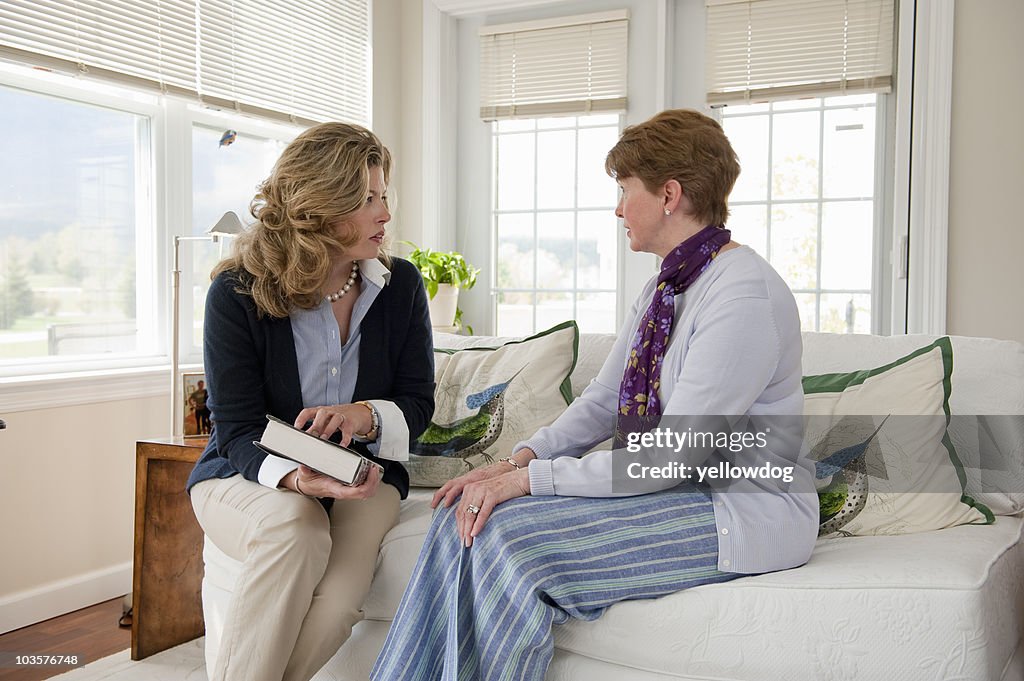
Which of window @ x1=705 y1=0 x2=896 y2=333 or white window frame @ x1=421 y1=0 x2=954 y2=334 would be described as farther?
window @ x1=705 y1=0 x2=896 y2=333

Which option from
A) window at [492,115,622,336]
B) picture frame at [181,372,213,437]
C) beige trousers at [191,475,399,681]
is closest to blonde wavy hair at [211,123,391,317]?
beige trousers at [191,475,399,681]

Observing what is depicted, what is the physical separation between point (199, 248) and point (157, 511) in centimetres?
119

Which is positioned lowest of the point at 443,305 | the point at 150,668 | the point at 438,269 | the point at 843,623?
the point at 150,668

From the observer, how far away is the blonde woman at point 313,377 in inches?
66.6

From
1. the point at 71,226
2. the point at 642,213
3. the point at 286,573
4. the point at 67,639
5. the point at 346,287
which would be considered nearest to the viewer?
the point at 286,573

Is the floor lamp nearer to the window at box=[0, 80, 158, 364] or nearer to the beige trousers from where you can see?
the window at box=[0, 80, 158, 364]

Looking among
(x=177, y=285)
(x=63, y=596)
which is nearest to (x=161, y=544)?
(x=63, y=596)

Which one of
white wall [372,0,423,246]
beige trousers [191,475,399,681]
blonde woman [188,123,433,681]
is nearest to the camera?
beige trousers [191,475,399,681]

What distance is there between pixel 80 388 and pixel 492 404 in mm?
1333

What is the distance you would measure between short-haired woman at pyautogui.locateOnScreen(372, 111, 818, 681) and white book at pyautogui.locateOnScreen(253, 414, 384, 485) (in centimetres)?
18

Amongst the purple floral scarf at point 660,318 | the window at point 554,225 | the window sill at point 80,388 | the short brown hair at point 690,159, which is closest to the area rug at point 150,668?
the window sill at point 80,388

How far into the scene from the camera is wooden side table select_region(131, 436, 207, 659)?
7.70 feet

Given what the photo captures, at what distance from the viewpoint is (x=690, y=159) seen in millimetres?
1689

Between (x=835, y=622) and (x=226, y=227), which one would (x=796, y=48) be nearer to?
(x=226, y=227)
